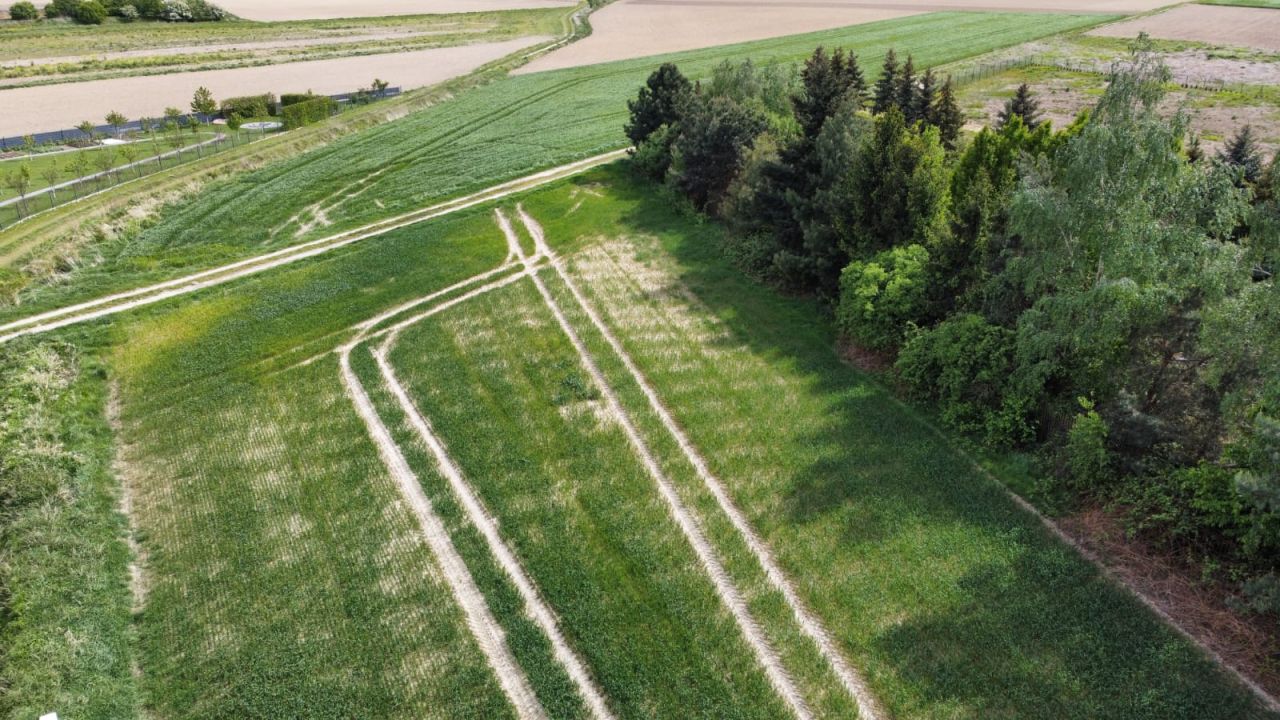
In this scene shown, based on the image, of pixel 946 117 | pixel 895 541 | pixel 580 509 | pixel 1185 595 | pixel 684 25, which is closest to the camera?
pixel 1185 595

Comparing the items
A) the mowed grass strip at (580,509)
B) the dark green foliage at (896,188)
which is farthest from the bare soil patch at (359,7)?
the dark green foliage at (896,188)

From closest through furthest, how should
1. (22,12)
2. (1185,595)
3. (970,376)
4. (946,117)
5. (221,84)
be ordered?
(1185,595) → (970,376) → (946,117) → (221,84) → (22,12)

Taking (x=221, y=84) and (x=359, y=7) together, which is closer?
(x=221, y=84)

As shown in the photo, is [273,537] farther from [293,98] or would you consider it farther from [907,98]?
[293,98]

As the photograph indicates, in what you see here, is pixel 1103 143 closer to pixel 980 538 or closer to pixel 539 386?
pixel 980 538

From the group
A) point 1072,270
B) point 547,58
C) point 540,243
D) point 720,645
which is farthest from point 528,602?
point 547,58

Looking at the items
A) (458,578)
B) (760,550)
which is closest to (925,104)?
(760,550)
